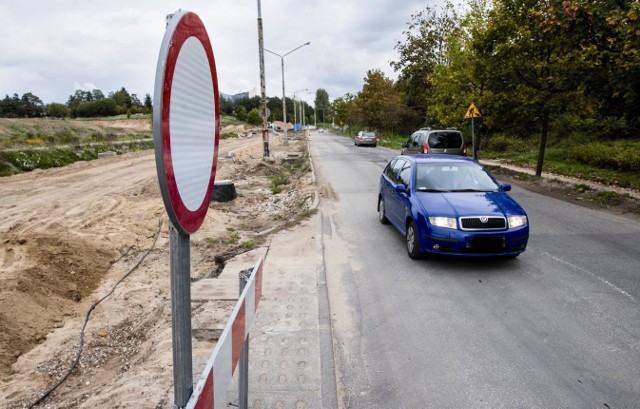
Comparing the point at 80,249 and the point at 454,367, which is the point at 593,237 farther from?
the point at 80,249

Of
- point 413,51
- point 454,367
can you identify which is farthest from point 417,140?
point 413,51

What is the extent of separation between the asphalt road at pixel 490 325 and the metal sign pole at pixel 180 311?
8.53ft

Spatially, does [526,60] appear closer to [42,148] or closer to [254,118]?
[42,148]

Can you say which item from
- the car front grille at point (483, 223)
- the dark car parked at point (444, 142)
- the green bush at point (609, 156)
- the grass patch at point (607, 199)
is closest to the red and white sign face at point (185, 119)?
the car front grille at point (483, 223)

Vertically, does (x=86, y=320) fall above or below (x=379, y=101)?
below

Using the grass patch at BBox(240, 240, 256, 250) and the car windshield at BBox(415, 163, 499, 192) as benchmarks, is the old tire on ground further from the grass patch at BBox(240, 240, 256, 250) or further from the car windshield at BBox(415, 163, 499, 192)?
the car windshield at BBox(415, 163, 499, 192)

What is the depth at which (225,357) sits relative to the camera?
1779mm

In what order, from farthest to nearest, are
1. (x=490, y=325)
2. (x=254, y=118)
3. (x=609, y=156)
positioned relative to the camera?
1. (x=254, y=118)
2. (x=609, y=156)
3. (x=490, y=325)

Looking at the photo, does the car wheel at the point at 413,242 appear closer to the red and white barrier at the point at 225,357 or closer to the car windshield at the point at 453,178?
the car windshield at the point at 453,178

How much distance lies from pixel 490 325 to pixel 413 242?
2388 millimetres

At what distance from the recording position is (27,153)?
22.1m

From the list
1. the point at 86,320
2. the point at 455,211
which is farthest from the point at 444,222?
the point at 86,320

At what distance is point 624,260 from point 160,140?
8.13 metres

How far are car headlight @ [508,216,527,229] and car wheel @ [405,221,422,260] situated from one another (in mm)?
1402
